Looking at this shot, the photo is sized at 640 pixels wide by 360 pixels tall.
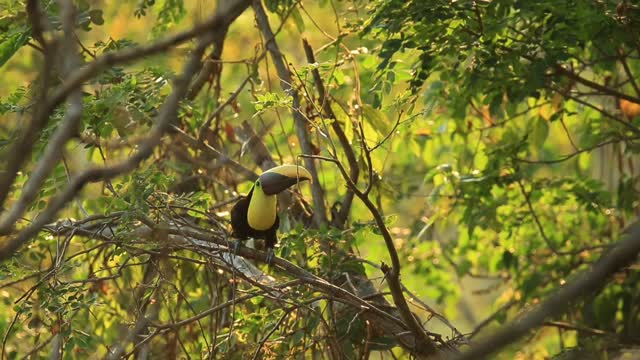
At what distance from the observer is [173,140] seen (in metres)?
4.08

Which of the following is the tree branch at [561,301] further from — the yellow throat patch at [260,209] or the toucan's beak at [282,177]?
the yellow throat patch at [260,209]

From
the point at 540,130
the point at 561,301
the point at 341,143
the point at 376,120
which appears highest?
the point at 540,130

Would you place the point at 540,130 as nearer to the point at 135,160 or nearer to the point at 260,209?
the point at 260,209

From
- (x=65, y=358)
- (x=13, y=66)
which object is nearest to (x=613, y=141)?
(x=65, y=358)

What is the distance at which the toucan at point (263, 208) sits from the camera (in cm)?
354

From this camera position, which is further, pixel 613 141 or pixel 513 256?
pixel 513 256

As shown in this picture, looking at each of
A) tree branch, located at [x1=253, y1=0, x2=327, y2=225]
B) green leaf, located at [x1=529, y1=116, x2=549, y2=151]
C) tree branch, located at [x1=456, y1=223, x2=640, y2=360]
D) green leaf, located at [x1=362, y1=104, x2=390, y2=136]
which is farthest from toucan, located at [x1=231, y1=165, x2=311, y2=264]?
tree branch, located at [x1=456, y1=223, x2=640, y2=360]

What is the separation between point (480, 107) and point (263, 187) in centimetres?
161

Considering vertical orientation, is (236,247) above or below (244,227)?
below

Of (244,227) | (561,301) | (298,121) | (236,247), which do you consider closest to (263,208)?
(244,227)

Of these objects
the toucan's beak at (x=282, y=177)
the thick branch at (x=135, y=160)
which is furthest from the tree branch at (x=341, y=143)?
the thick branch at (x=135, y=160)

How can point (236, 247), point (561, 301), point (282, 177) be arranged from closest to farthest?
point (561, 301) → point (236, 247) → point (282, 177)

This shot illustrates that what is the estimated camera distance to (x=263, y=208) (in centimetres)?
370

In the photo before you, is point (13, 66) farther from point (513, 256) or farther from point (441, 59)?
point (513, 256)
